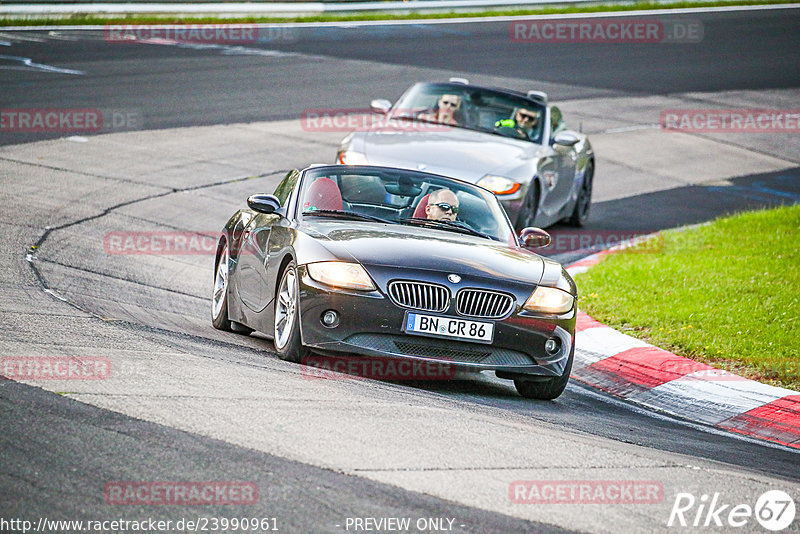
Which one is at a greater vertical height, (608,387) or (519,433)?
(519,433)

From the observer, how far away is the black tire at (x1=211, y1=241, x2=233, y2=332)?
948 cm

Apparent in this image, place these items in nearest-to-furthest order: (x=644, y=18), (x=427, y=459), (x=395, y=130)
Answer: (x=427, y=459) < (x=395, y=130) < (x=644, y=18)

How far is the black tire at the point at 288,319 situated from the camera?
25.2 ft

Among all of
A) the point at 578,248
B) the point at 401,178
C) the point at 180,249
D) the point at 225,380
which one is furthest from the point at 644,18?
the point at 225,380

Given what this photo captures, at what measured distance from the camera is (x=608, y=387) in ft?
29.7

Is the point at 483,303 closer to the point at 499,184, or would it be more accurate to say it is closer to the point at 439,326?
the point at 439,326

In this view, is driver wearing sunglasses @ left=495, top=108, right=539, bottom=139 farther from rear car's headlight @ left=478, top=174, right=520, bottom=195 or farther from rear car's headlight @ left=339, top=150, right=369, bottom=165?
rear car's headlight @ left=339, top=150, right=369, bottom=165

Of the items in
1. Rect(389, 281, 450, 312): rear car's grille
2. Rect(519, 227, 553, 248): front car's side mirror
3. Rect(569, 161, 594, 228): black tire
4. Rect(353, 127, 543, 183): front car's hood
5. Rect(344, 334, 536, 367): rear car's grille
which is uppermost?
Rect(389, 281, 450, 312): rear car's grille

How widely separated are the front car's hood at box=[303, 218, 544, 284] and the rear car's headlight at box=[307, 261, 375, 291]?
0.06 metres

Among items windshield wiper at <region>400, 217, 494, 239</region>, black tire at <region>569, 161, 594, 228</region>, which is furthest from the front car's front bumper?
black tire at <region>569, 161, 594, 228</region>

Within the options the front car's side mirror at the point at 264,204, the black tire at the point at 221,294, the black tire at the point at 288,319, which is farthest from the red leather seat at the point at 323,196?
the black tire at the point at 221,294

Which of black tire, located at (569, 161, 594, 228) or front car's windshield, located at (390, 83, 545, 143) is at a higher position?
front car's windshield, located at (390, 83, 545, 143)

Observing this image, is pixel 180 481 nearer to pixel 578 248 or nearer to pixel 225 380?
pixel 225 380

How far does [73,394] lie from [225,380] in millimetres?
943
